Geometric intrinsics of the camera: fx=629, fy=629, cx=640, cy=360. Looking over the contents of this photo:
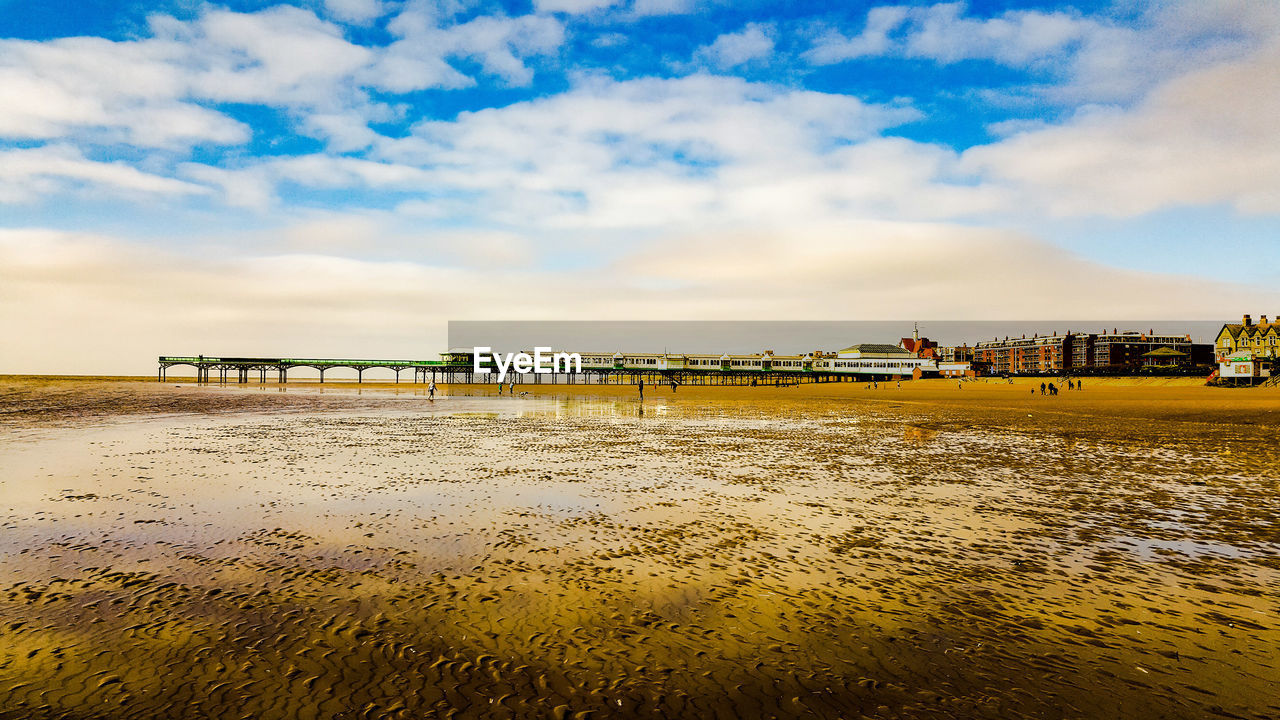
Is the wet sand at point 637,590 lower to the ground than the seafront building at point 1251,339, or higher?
lower

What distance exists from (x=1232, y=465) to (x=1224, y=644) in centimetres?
1247

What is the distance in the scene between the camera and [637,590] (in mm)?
6188

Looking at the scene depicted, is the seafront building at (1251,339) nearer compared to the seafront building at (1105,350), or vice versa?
the seafront building at (1251,339)

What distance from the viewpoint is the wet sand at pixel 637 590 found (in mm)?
4172

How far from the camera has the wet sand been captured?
4172 millimetres

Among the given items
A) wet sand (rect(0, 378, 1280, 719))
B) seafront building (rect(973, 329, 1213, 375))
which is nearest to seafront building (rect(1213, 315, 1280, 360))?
seafront building (rect(973, 329, 1213, 375))

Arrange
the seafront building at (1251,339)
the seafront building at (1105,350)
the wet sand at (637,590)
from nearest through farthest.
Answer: the wet sand at (637,590)
the seafront building at (1251,339)
the seafront building at (1105,350)

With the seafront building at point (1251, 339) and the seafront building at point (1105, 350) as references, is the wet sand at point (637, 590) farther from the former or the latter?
the seafront building at point (1105, 350)

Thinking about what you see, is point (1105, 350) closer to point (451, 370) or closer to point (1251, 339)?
point (1251, 339)

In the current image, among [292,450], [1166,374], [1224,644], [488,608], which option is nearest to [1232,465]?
[1224,644]

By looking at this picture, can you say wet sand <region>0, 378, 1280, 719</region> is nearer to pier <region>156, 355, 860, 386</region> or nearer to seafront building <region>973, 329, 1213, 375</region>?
pier <region>156, 355, 860, 386</region>

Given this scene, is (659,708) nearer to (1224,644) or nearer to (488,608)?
(488,608)

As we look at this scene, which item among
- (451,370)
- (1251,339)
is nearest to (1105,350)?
(1251,339)

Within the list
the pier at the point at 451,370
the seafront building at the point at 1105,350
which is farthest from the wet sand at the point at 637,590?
the seafront building at the point at 1105,350
